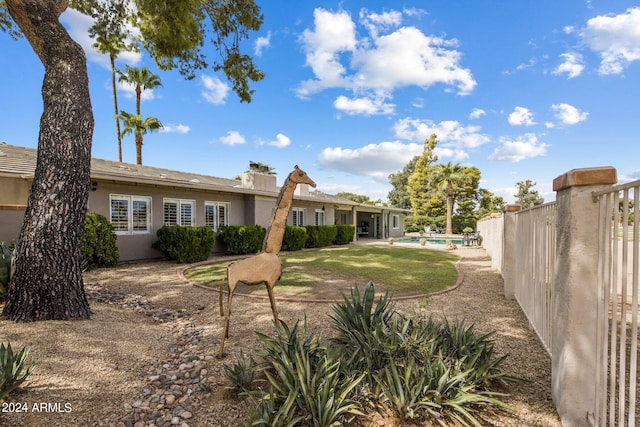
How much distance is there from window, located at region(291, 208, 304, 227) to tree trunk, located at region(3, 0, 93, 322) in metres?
14.3

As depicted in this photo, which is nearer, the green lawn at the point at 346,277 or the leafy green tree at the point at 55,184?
the leafy green tree at the point at 55,184

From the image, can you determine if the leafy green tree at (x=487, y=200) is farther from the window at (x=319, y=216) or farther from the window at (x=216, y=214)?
the window at (x=216, y=214)

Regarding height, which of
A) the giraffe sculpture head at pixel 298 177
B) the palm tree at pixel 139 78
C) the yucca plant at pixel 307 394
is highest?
the palm tree at pixel 139 78

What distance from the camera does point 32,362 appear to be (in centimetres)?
313

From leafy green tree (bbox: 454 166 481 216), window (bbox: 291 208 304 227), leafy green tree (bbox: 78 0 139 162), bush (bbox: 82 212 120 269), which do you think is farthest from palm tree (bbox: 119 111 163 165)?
leafy green tree (bbox: 454 166 481 216)

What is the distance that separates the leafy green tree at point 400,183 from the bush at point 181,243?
51.3 metres

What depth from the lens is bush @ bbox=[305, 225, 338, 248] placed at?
59.1 feet

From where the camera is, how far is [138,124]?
882 inches

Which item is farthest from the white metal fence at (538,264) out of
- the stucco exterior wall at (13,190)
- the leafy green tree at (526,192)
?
the leafy green tree at (526,192)

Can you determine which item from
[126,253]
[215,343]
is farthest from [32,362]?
[126,253]

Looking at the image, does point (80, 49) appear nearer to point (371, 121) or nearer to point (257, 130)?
point (257, 130)

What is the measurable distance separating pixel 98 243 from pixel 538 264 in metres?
11.6

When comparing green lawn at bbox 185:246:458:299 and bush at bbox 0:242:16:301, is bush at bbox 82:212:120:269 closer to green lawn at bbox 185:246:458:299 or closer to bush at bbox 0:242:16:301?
green lawn at bbox 185:246:458:299

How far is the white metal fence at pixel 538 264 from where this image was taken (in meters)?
3.43
